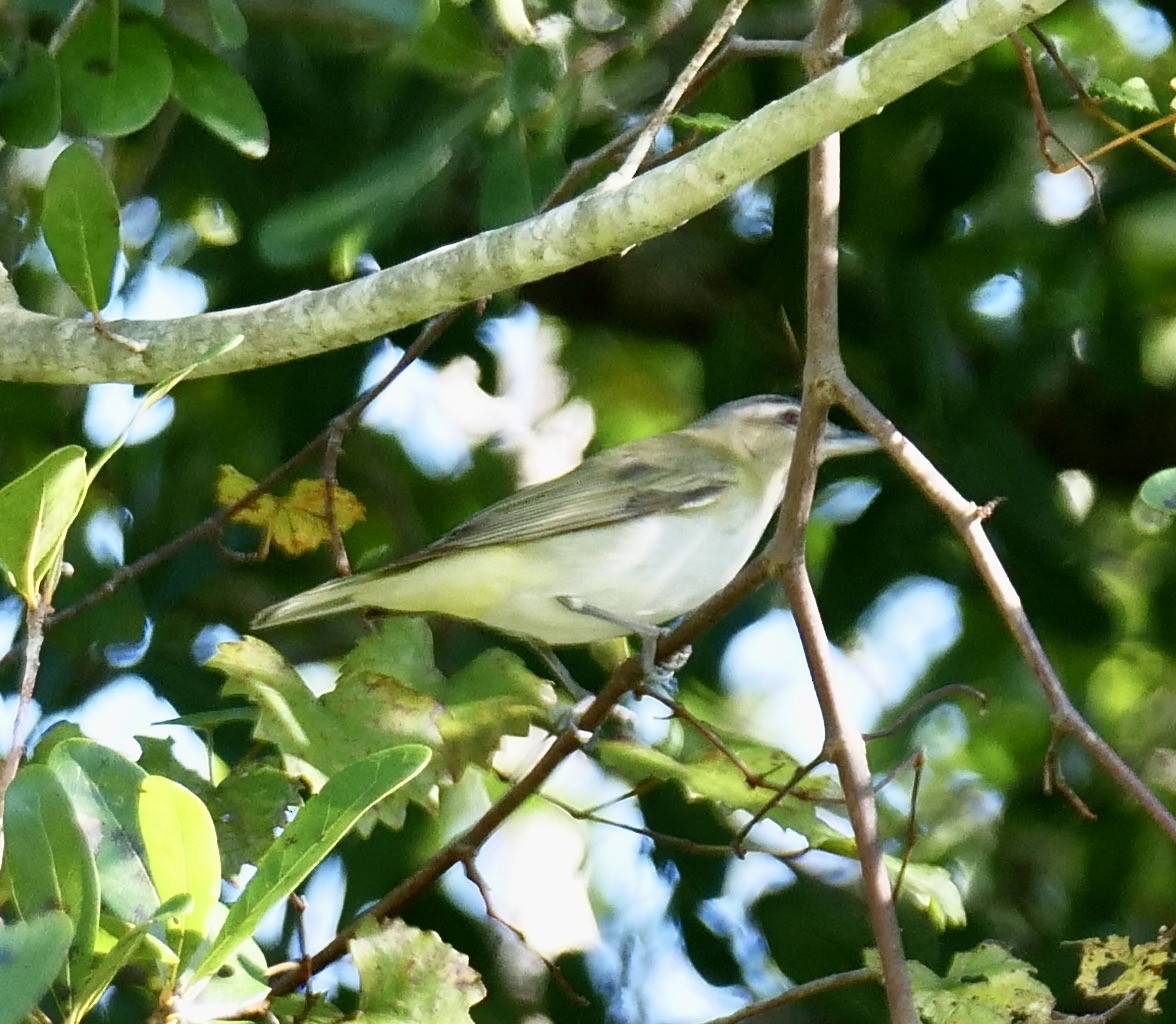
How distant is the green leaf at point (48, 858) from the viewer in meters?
1.79

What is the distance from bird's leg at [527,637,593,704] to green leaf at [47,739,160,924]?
1.90 m

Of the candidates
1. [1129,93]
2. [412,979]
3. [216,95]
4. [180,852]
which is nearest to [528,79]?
[216,95]

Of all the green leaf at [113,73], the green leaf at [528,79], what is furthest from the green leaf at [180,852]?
the green leaf at [528,79]

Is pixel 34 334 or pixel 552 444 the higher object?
pixel 34 334

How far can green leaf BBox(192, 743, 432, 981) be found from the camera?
5.62 feet

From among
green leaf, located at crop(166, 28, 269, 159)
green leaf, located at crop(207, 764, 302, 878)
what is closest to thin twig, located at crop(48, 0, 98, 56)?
green leaf, located at crop(166, 28, 269, 159)

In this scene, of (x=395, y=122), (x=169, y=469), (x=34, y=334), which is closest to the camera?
(x=34, y=334)

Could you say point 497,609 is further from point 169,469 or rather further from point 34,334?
point 34,334

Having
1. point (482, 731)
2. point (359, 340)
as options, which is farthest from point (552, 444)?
point (359, 340)

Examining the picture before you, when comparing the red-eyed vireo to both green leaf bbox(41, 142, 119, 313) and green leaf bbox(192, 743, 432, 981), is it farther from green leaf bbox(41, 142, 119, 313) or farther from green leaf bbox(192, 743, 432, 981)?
green leaf bbox(192, 743, 432, 981)

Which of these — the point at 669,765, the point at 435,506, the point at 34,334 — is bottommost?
the point at 435,506

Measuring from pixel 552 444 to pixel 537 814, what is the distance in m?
1.14

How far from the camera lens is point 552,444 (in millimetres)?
5371

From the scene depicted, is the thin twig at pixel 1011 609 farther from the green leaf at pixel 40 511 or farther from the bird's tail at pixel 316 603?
the bird's tail at pixel 316 603
